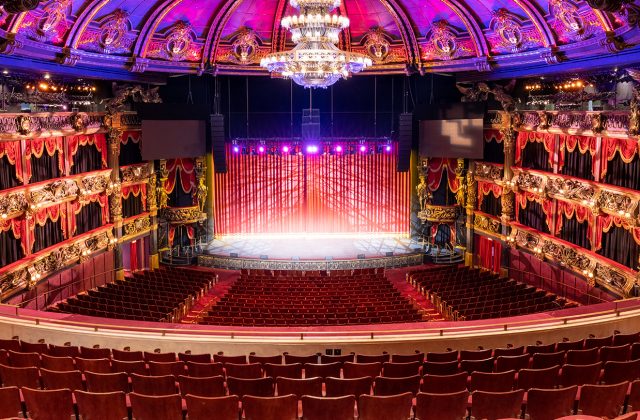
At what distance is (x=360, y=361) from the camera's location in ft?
26.3

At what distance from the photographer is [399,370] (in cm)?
716

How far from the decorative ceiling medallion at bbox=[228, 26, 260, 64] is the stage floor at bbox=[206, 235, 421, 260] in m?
7.16

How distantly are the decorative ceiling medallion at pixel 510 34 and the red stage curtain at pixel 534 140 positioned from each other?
2.69m

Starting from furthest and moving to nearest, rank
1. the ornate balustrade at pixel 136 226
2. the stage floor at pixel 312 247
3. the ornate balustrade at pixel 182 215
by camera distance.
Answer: the ornate balustrade at pixel 182 215 → the stage floor at pixel 312 247 → the ornate balustrade at pixel 136 226

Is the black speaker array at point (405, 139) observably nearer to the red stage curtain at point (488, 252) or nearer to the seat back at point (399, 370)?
the red stage curtain at point (488, 252)

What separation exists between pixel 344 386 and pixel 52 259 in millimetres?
13547

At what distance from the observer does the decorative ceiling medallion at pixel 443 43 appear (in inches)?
829

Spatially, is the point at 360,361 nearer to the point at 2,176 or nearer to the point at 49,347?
the point at 49,347

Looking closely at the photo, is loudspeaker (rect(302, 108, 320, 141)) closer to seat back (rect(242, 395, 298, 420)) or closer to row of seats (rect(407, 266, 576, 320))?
row of seats (rect(407, 266, 576, 320))

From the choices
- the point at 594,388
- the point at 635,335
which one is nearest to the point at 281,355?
the point at 594,388

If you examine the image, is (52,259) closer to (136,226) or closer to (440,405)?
(136,226)

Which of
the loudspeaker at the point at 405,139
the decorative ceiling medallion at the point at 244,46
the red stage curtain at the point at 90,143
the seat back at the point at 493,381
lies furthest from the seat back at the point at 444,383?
the decorative ceiling medallion at the point at 244,46

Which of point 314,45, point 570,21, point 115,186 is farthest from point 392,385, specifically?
point 115,186

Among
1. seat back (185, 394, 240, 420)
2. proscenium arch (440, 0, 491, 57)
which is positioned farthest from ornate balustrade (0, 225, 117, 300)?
proscenium arch (440, 0, 491, 57)
